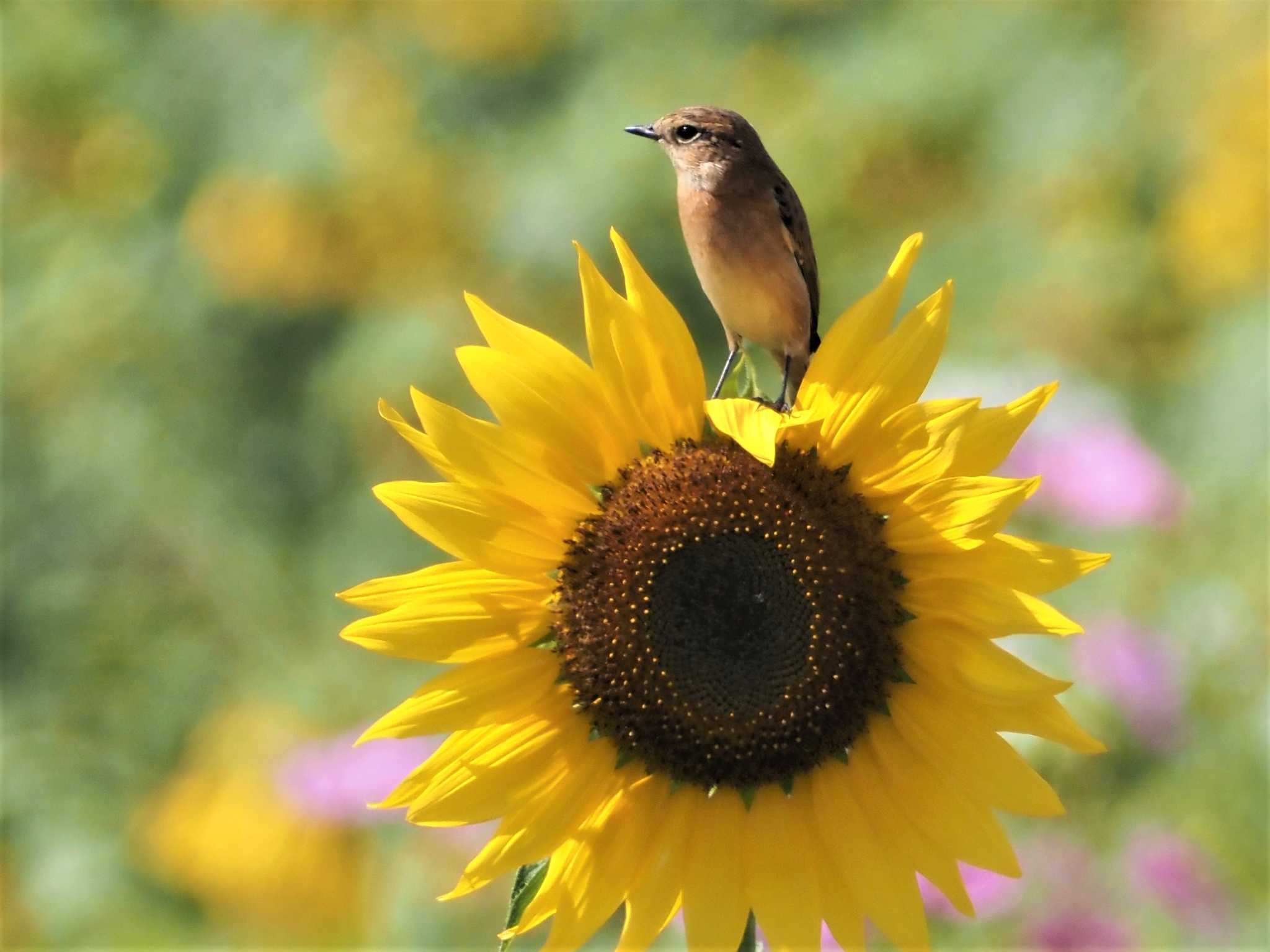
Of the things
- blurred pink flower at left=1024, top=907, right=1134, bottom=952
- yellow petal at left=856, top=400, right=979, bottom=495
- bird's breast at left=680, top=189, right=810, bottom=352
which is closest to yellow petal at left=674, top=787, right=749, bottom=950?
yellow petal at left=856, top=400, right=979, bottom=495

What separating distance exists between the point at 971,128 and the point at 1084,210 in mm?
657

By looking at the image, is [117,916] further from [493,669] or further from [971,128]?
[971,128]

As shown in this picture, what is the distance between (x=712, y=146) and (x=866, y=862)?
75 centimetres

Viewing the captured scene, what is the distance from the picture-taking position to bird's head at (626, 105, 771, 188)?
1486 millimetres

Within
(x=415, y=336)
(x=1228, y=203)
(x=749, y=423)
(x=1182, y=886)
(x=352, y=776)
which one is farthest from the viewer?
(x=1228, y=203)

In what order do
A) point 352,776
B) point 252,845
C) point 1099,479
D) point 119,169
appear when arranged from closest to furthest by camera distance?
1. point 352,776
2. point 1099,479
3. point 252,845
4. point 119,169

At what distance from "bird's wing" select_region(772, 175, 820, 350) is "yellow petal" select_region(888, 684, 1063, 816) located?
1.26 ft

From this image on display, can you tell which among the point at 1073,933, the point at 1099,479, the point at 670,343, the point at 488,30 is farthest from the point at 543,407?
the point at 488,30

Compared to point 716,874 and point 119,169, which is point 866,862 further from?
point 119,169

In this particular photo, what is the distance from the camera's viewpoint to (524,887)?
4.36 ft

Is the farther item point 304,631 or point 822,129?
point 822,129

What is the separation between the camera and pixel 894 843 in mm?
1445

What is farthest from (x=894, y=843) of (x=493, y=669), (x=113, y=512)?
(x=113, y=512)

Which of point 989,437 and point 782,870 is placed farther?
point 782,870
